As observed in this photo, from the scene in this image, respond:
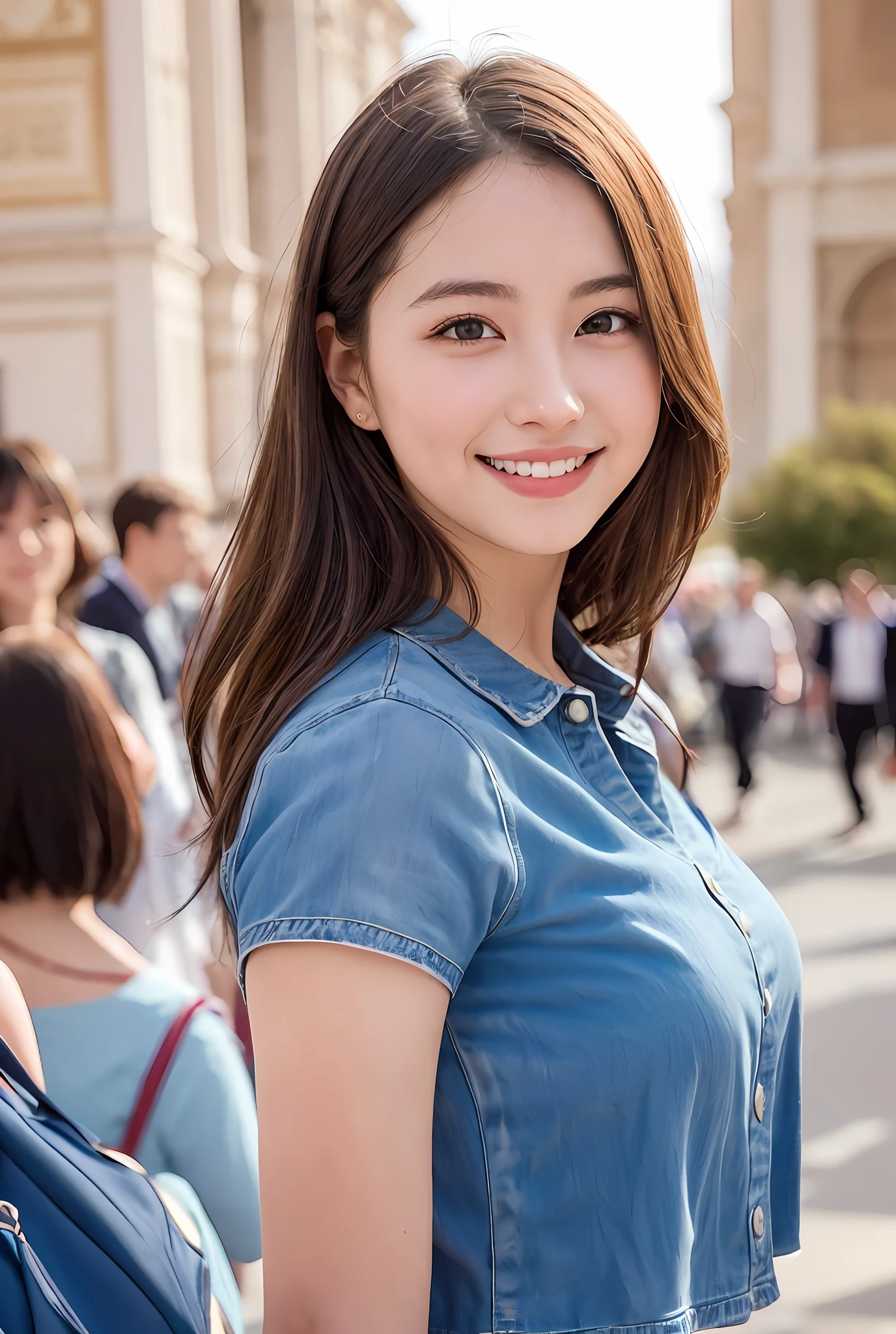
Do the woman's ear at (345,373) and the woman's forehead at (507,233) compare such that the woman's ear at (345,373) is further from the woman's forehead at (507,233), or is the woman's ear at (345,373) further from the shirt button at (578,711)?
the shirt button at (578,711)

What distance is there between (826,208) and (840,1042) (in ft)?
76.7

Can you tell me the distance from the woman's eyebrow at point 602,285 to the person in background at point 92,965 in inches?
57.7

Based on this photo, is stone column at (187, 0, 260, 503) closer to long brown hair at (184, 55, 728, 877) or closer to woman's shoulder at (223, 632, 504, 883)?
long brown hair at (184, 55, 728, 877)

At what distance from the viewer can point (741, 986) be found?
1.40m

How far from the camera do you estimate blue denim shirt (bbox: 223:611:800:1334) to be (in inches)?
46.6

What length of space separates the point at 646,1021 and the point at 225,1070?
1260 millimetres

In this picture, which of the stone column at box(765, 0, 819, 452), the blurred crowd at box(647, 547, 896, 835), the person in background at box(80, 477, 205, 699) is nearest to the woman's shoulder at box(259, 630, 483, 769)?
the person in background at box(80, 477, 205, 699)

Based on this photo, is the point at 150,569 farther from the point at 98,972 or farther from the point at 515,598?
the point at 515,598

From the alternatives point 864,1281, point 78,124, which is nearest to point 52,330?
point 78,124

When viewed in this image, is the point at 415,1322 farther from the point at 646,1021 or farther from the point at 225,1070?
the point at 225,1070

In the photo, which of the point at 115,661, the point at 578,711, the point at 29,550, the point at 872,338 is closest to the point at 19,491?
the point at 29,550

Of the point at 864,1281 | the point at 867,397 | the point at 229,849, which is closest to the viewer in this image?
the point at 229,849

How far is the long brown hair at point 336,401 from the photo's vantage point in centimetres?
136

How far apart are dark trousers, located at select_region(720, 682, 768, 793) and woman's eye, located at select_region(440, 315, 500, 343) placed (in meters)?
9.71
